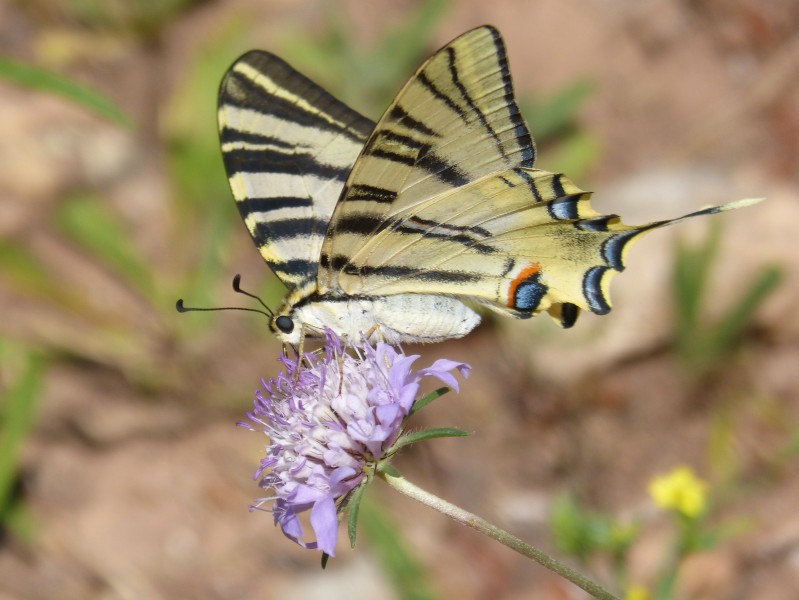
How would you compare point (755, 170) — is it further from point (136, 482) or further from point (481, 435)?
point (136, 482)

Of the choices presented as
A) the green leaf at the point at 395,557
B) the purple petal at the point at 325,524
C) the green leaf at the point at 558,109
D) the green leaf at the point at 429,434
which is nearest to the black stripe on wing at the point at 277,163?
the green leaf at the point at 429,434

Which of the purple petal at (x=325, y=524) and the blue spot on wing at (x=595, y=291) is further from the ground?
the blue spot on wing at (x=595, y=291)

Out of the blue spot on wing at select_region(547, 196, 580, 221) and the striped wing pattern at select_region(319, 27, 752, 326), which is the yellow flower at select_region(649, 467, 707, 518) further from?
the blue spot on wing at select_region(547, 196, 580, 221)

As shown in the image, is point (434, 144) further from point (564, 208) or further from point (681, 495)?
point (681, 495)

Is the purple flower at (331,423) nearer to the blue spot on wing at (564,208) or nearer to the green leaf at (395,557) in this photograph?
the blue spot on wing at (564,208)

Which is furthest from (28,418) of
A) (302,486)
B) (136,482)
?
(302,486)

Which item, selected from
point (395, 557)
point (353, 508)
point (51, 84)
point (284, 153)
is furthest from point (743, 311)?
point (51, 84)
